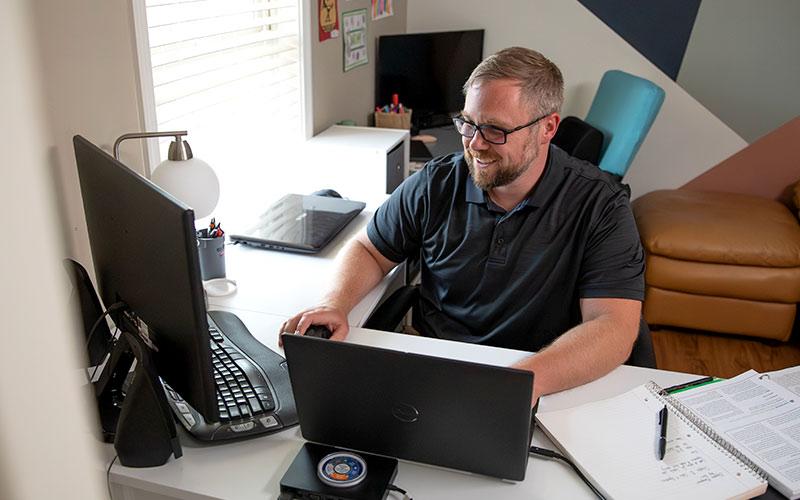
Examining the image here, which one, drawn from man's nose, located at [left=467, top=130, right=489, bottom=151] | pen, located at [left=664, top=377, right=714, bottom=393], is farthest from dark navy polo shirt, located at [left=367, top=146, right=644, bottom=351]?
pen, located at [left=664, top=377, right=714, bottom=393]

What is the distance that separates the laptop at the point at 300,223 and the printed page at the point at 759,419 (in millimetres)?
1117

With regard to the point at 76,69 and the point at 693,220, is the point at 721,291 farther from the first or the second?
the point at 76,69

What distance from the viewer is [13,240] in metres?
0.23

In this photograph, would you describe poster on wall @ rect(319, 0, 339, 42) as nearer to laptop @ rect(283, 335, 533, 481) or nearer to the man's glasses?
the man's glasses

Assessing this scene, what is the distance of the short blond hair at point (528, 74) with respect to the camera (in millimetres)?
1718

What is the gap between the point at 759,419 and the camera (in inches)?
51.8

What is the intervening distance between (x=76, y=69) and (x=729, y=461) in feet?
5.03

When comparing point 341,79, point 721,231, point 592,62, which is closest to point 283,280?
point 341,79

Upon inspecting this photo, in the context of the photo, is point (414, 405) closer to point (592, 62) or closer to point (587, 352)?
point (587, 352)

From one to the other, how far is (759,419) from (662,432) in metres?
0.21

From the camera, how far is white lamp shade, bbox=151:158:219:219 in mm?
1615

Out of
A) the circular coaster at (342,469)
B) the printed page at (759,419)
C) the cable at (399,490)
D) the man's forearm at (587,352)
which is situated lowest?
the cable at (399,490)

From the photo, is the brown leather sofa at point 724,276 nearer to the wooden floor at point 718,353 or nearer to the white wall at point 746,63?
the wooden floor at point 718,353

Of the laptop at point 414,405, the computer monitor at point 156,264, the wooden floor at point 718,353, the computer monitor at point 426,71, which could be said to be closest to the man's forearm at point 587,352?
the laptop at point 414,405
